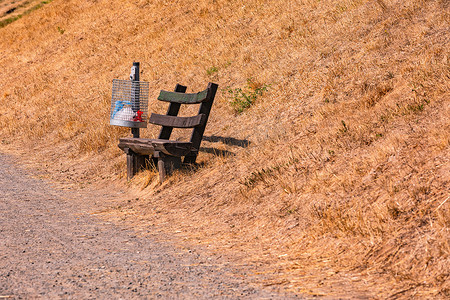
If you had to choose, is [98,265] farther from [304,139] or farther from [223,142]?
[223,142]

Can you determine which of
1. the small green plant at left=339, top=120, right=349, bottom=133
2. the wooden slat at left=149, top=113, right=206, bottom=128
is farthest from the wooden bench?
the small green plant at left=339, top=120, right=349, bottom=133

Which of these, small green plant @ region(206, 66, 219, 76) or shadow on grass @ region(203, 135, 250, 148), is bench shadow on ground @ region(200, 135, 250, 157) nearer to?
shadow on grass @ region(203, 135, 250, 148)

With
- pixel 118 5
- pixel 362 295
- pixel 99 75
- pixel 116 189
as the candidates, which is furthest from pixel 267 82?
pixel 118 5

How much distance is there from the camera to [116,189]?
9.97 meters

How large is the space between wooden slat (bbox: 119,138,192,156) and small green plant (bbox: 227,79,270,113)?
3118 mm

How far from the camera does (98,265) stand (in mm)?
5160

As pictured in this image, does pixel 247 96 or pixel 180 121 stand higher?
pixel 180 121

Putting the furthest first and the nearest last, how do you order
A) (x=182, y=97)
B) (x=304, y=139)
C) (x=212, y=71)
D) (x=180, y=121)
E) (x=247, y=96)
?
1. (x=212, y=71)
2. (x=247, y=96)
3. (x=182, y=97)
4. (x=180, y=121)
5. (x=304, y=139)

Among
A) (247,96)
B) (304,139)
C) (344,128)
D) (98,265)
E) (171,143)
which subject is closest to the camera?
(98,265)

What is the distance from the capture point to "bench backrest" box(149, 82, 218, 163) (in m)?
9.21

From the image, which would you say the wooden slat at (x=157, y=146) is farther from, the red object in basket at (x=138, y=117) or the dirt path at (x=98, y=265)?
the dirt path at (x=98, y=265)

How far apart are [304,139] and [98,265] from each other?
447 centimetres

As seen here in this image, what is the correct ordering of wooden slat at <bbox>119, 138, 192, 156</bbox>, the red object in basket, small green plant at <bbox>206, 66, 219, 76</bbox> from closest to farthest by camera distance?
1. wooden slat at <bbox>119, 138, 192, 156</bbox>
2. the red object in basket
3. small green plant at <bbox>206, 66, 219, 76</bbox>

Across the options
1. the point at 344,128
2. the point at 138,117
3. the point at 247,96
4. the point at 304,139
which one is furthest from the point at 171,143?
the point at 247,96
